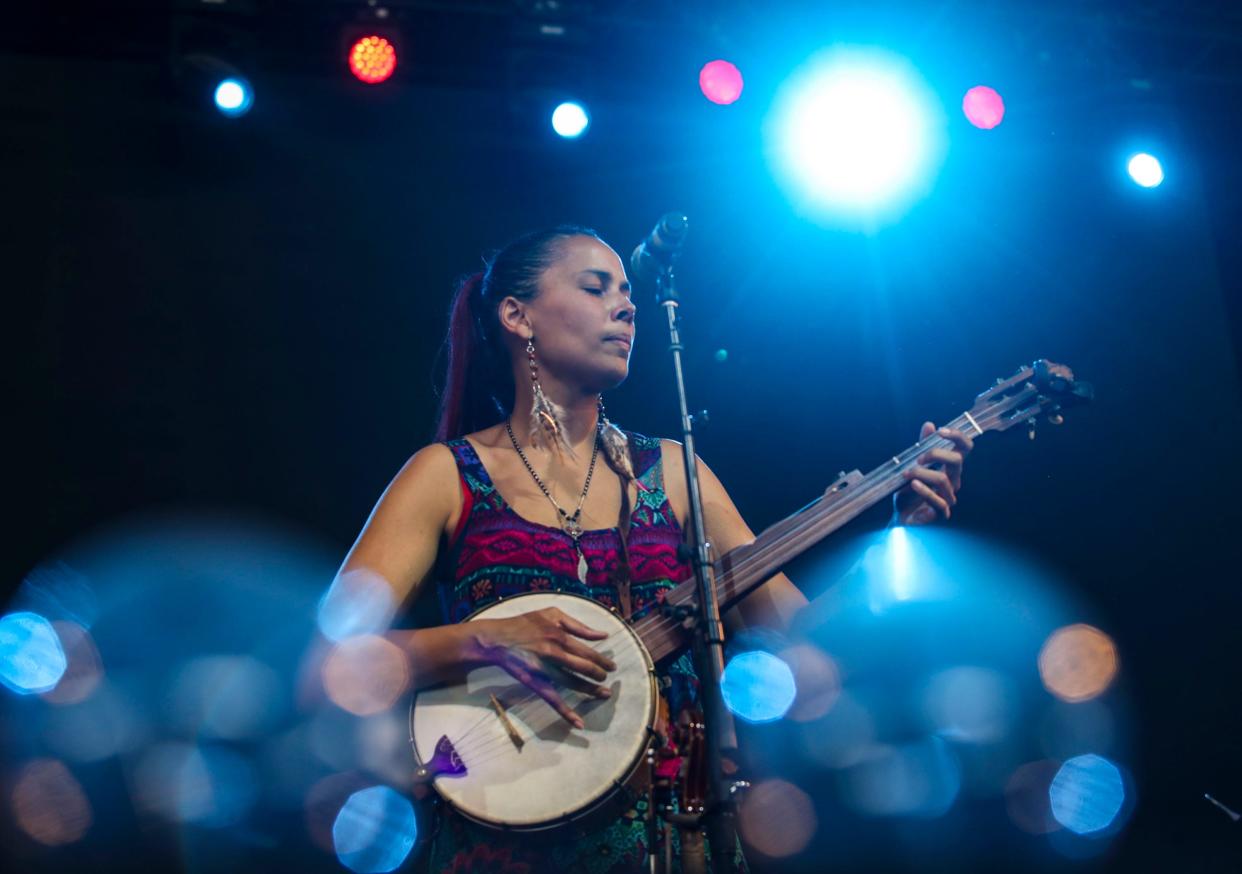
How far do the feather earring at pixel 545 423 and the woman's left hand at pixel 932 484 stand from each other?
0.96m

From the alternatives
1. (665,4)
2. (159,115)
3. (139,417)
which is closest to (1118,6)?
(665,4)

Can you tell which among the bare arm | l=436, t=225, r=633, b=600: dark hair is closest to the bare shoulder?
l=436, t=225, r=633, b=600: dark hair

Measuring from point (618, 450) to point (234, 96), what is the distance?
215cm

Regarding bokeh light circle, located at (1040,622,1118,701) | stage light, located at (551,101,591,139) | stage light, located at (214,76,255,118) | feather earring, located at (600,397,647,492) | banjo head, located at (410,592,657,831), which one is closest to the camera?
banjo head, located at (410,592,657,831)

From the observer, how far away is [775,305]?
14.2 ft

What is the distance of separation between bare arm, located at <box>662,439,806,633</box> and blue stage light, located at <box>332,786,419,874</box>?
991mm

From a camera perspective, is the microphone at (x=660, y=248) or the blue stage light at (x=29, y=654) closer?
the microphone at (x=660, y=248)

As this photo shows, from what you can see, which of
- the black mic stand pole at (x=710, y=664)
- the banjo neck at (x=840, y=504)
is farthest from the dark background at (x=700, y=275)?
the black mic stand pole at (x=710, y=664)

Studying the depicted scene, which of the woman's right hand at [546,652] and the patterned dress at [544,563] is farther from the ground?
the patterned dress at [544,563]

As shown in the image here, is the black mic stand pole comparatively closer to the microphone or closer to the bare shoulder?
the microphone

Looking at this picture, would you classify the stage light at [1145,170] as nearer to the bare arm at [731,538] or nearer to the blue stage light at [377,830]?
the bare arm at [731,538]

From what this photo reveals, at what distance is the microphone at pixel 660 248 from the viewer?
8.14 ft

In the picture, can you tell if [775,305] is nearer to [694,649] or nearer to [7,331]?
[694,649]

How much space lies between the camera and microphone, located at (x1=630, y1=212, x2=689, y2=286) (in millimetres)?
2482
